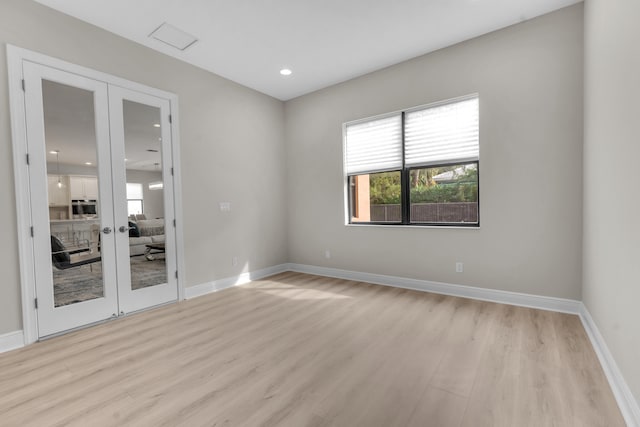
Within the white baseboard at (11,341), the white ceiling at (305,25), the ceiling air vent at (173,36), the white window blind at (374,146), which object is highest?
the white ceiling at (305,25)

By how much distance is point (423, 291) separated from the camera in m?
4.00

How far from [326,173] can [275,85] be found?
5.55ft

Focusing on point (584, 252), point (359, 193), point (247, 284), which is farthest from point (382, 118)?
point (247, 284)

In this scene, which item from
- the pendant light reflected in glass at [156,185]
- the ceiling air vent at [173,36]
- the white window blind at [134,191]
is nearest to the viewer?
the ceiling air vent at [173,36]

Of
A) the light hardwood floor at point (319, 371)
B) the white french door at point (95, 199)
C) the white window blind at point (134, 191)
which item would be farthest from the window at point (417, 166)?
the white window blind at point (134, 191)

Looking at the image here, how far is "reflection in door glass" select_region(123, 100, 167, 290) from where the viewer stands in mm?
3439

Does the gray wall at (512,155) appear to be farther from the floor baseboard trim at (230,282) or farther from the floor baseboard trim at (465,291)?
the floor baseboard trim at (230,282)

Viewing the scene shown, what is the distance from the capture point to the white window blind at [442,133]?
365 cm

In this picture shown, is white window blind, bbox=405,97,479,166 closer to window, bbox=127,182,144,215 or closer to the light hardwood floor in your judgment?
the light hardwood floor

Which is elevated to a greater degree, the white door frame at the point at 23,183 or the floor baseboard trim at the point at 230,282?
the white door frame at the point at 23,183

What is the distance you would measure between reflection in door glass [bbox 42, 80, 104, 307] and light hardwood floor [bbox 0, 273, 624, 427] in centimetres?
52

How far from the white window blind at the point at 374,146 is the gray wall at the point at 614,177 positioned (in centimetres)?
212

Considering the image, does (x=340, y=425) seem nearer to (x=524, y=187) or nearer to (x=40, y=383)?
(x=40, y=383)

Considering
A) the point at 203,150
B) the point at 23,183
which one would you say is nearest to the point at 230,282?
the point at 203,150
